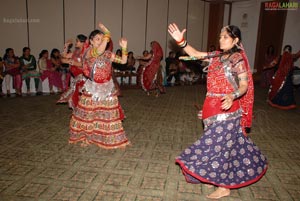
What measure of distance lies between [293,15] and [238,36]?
28.1ft

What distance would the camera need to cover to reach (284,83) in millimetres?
5719

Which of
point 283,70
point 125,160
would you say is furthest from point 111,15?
point 125,160

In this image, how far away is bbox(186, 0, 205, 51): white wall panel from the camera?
10.1 m

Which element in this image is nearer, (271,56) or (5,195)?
(5,195)

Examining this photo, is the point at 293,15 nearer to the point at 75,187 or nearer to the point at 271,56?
the point at 271,56

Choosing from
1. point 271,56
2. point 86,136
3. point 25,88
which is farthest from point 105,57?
point 271,56

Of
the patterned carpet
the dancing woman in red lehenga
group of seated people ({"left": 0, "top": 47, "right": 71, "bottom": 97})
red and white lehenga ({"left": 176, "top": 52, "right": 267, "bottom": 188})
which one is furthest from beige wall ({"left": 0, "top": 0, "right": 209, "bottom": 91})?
red and white lehenga ({"left": 176, "top": 52, "right": 267, "bottom": 188})

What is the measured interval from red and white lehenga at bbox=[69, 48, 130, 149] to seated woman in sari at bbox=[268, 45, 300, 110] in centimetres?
399

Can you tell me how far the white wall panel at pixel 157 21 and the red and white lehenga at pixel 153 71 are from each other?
110 inches

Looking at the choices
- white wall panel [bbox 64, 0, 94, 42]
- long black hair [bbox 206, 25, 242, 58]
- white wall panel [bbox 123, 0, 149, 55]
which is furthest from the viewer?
white wall panel [bbox 123, 0, 149, 55]

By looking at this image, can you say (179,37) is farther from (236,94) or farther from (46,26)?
(46,26)

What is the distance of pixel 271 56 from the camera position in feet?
27.7

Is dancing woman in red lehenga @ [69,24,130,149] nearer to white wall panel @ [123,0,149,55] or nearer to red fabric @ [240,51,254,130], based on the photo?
red fabric @ [240,51,254,130]

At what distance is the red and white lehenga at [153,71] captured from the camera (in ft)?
20.8
